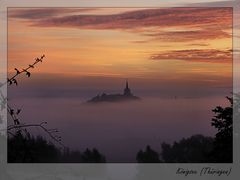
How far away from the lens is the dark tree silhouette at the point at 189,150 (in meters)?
4.83

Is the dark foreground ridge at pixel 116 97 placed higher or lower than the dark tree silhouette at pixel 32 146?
higher

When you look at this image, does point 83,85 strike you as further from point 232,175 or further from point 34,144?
point 232,175

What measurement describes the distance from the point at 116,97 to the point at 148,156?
12.9 inches

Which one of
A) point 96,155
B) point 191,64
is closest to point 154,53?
point 191,64

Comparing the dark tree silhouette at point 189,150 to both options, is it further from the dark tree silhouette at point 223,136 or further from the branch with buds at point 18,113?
the branch with buds at point 18,113

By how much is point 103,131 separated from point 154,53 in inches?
17.9

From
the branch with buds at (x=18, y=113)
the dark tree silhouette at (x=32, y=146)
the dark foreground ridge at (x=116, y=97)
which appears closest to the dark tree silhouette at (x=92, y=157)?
the dark tree silhouette at (x=32, y=146)

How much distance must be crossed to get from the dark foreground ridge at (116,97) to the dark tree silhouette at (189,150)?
0.28m

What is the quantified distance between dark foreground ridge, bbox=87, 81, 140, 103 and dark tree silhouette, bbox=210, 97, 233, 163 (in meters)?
0.40

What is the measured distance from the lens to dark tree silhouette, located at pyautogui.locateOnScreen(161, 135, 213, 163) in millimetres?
4828

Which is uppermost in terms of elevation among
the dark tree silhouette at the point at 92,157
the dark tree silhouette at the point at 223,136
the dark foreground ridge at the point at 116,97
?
the dark foreground ridge at the point at 116,97

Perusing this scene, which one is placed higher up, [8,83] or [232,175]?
[8,83]

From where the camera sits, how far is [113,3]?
15.8 feet

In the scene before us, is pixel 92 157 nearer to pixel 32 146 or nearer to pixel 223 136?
pixel 32 146
